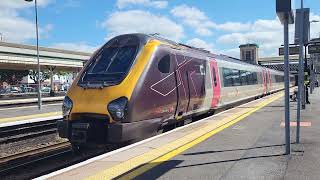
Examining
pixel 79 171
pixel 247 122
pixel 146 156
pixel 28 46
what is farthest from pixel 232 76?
pixel 28 46

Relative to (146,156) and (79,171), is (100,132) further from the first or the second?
(79,171)

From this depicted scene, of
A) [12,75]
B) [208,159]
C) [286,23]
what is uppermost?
[12,75]

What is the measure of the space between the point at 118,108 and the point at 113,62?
1685 millimetres

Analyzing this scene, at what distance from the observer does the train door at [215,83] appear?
1728 cm

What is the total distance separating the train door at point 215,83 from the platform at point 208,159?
574 cm

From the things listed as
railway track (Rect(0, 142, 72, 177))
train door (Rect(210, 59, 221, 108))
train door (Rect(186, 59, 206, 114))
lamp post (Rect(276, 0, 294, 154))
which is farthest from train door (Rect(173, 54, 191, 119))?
lamp post (Rect(276, 0, 294, 154))

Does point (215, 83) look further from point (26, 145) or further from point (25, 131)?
point (25, 131)

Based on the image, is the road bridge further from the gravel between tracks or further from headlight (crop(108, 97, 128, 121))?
headlight (crop(108, 97, 128, 121))

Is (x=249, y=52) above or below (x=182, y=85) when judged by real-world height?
above

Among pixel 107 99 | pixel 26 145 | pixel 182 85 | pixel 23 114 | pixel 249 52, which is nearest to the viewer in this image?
pixel 107 99

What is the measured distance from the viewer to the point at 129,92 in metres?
10.1

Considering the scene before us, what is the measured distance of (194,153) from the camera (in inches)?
337

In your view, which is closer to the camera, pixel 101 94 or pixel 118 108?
pixel 118 108

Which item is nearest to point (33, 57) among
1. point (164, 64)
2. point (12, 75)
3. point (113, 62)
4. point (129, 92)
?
point (12, 75)
